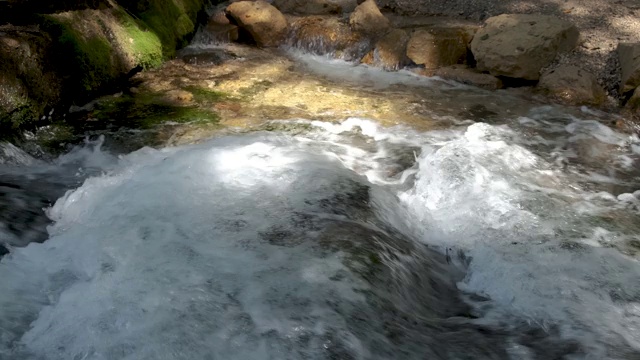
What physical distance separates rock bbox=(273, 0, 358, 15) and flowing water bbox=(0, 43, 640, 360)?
17.7 ft

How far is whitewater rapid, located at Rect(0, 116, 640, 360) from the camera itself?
94.8 inches

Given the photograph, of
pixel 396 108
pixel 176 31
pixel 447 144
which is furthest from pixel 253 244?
pixel 176 31

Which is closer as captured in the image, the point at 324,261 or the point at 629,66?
the point at 324,261

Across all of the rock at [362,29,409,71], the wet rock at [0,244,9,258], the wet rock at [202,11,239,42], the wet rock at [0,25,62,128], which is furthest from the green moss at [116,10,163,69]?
the wet rock at [0,244,9,258]

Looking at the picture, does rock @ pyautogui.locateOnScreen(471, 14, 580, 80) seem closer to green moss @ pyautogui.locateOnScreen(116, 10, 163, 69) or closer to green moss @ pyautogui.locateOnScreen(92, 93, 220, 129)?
green moss @ pyautogui.locateOnScreen(92, 93, 220, 129)

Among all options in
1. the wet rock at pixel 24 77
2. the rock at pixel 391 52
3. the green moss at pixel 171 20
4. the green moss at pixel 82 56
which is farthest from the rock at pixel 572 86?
the wet rock at pixel 24 77

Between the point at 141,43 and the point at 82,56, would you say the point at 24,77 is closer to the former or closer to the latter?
the point at 82,56

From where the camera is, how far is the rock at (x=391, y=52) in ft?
25.7

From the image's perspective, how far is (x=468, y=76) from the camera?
7.09 m

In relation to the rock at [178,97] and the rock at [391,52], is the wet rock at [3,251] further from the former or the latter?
the rock at [391,52]

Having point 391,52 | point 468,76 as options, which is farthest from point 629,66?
point 391,52

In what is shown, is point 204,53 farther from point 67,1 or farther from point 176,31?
point 67,1

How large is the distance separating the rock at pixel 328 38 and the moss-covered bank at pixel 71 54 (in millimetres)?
2284

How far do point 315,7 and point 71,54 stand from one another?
17.3ft
